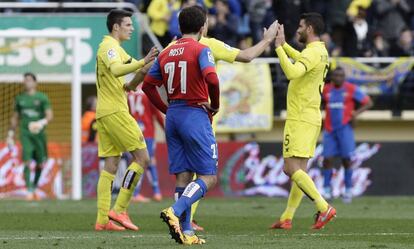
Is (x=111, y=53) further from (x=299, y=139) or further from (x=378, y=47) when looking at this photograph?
(x=378, y=47)

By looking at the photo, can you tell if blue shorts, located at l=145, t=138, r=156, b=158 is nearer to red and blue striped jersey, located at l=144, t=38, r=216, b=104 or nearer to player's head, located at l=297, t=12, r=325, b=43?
player's head, located at l=297, t=12, r=325, b=43

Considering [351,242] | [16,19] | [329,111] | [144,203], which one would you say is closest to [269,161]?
[329,111]

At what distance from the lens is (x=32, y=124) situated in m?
22.1

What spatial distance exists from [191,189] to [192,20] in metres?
1.60

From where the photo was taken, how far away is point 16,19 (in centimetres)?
2484

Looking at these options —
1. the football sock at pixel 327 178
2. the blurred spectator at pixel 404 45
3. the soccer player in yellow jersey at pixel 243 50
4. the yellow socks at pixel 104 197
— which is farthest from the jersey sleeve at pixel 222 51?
the blurred spectator at pixel 404 45

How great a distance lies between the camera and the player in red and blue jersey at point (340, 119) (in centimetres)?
2141

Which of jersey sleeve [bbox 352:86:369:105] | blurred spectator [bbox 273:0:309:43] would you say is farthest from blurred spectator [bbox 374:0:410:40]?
jersey sleeve [bbox 352:86:369:105]

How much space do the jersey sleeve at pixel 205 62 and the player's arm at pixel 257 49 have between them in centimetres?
94

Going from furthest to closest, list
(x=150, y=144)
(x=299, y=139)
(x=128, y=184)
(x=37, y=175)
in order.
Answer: (x=37, y=175) → (x=150, y=144) → (x=299, y=139) → (x=128, y=184)

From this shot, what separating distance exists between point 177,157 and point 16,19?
1348cm

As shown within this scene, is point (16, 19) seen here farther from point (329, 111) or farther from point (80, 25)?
point (329, 111)

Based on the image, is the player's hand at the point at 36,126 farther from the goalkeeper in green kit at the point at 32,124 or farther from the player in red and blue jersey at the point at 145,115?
the player in red and blue jersey at the point at 145,115

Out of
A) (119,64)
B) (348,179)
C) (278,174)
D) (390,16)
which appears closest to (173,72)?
(119,64)
